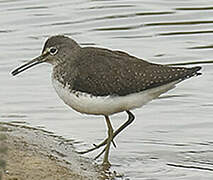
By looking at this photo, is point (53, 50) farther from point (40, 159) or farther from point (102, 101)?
point (40, 159)

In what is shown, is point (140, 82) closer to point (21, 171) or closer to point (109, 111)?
point (109, 111)

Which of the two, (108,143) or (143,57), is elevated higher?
(143,57)

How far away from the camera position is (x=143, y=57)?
1471cm

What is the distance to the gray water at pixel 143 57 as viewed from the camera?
11188mm

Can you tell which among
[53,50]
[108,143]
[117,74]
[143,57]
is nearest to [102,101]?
[117,74]

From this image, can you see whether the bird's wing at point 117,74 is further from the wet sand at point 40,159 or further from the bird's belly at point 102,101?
the wet sand at point 40,159

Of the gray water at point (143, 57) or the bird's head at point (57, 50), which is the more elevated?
the bird's head at point (57, 50)

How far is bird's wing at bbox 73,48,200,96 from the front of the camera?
10.1m

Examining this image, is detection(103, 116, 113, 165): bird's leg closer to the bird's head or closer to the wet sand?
the wet sand

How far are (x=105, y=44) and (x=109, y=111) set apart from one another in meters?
5.28

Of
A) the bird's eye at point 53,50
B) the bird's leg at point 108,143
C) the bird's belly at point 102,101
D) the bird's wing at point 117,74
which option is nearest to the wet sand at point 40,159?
the bird's leg at point 108,143

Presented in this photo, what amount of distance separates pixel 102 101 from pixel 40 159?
101 centimetres

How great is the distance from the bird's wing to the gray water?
98 centimetres

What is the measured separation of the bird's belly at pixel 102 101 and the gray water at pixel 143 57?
78 cm
